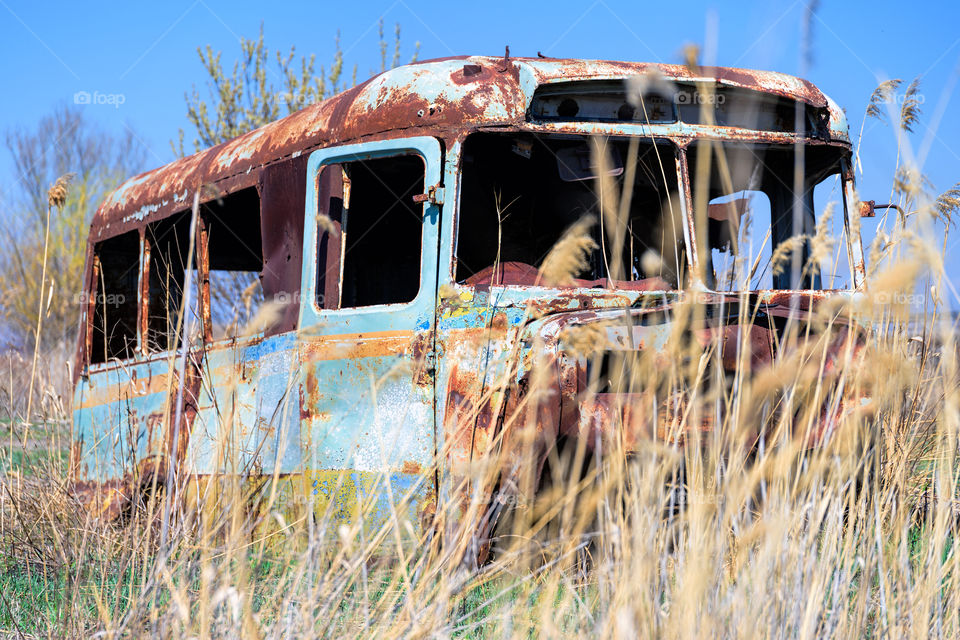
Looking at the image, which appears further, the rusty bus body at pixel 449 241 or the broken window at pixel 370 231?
the broken window at pixel 370 231

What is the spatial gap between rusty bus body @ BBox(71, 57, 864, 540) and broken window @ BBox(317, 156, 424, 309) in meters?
0.01

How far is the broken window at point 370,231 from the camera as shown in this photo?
3.89m

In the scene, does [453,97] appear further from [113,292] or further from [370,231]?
[113,292]

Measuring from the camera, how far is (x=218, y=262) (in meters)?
6.08

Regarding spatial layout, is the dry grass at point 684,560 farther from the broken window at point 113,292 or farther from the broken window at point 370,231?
the broken window at point 113,292

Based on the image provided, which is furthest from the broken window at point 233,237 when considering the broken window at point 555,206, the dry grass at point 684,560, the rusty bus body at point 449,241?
the dry grass at point 684,560

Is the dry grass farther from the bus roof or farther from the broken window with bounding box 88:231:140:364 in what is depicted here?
the broken window with bounding box 88:231:140:364

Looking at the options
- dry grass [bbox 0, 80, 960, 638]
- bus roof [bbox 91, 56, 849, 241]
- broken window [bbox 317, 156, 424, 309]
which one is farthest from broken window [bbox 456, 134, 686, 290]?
dry grass [bbox 0, 80, 960, 638]

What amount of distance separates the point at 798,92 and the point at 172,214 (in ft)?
10.5

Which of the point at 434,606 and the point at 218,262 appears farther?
the point at 218,262

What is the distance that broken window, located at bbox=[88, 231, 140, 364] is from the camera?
19.9 feet

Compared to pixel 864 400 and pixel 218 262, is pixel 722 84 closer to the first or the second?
pixel 864 400

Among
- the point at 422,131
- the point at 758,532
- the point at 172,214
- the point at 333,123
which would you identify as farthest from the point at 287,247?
the point at 758,532

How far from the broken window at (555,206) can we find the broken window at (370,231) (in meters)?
0.29
